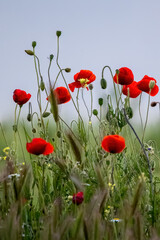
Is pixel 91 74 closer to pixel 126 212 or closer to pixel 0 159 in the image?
pixel 0 159

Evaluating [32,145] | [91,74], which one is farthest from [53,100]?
[91,74]

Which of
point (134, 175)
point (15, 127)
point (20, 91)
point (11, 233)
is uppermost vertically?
point (20, 91)

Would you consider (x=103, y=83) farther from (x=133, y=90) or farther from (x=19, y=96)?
(x=19, y=96)

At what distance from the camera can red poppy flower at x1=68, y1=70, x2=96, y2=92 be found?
3.09m

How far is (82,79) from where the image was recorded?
10.1ft

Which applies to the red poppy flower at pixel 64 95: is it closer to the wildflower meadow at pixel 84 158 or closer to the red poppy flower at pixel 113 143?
the wildflower meadow at pixel 84 158

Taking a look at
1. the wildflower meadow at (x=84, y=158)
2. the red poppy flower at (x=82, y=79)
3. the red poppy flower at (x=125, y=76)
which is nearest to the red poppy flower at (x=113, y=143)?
the wildflower meadow at (x=84, y=158)

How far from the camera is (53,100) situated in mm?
2156

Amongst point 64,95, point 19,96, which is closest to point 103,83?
point 64,95

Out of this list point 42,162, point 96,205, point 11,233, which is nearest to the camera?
point 11,233

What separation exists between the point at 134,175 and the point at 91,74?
2.59 ft

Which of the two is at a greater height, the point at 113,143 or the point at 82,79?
the point at 82,79

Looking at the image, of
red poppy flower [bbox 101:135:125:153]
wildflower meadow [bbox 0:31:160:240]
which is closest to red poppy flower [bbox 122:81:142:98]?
wildflower meadow [bbox 0:31:160:240]

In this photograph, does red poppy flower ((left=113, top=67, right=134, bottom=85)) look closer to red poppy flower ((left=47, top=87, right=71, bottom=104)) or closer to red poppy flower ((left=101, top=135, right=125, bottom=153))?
red poppy flower ((left=47, top=87, right=71, bottom=104))
